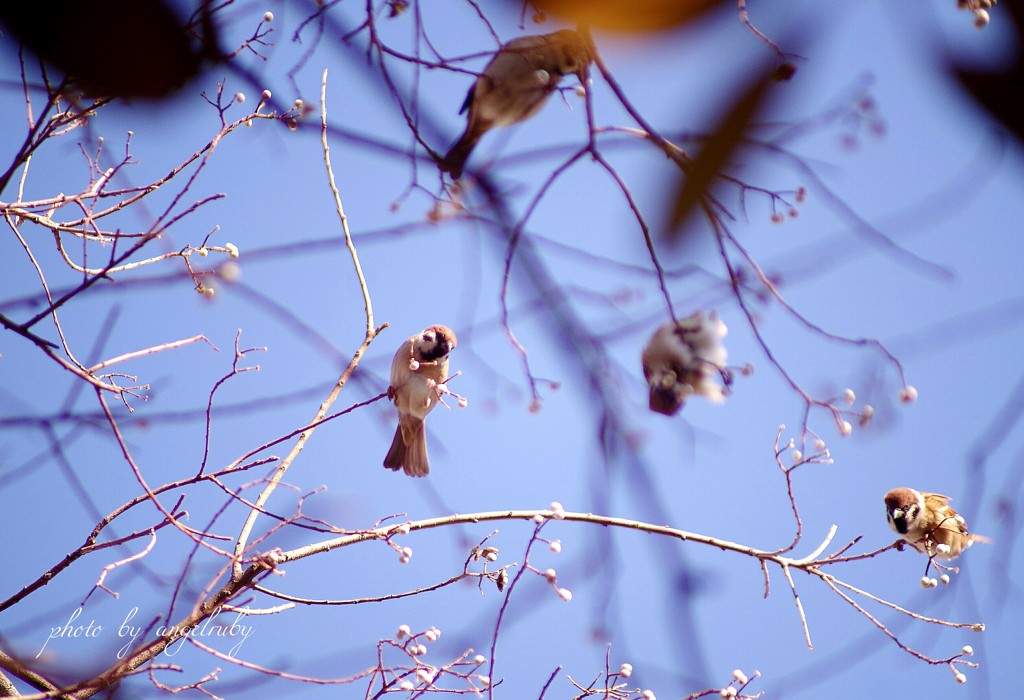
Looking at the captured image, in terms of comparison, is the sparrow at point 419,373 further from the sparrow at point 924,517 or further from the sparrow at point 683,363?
the sparrow at point 924,517

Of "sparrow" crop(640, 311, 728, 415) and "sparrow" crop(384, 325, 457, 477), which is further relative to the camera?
"sparrow" crop(384, 325, 457, 477)

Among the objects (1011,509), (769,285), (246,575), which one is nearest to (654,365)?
(769,285)

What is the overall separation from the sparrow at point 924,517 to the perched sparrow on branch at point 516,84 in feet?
6.59

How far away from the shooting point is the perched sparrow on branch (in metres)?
1.40

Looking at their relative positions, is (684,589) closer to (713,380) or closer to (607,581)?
(607,581)

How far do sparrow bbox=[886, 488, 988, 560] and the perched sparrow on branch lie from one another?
2010 mm

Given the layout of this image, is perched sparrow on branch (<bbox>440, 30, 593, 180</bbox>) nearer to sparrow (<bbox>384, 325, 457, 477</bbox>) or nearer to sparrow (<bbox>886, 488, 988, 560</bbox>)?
sparrow (<bbox>384, 325, 457, 477</bbox>)

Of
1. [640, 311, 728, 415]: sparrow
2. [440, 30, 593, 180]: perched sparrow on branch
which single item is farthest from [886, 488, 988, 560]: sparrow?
[440, 30, 593, 180]: perched sparrow on branch

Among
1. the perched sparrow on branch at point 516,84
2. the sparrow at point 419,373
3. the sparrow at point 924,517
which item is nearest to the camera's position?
the perched sparrow on branch at point 516,84

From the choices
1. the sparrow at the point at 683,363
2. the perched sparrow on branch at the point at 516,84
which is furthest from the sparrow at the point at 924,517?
the perched sparrow on branch at the point at 516,84

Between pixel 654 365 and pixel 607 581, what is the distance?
0.46 metres

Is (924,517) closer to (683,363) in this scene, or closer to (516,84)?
(683,363)

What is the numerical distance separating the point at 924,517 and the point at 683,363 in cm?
190

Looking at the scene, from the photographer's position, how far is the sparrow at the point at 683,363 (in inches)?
58.2
